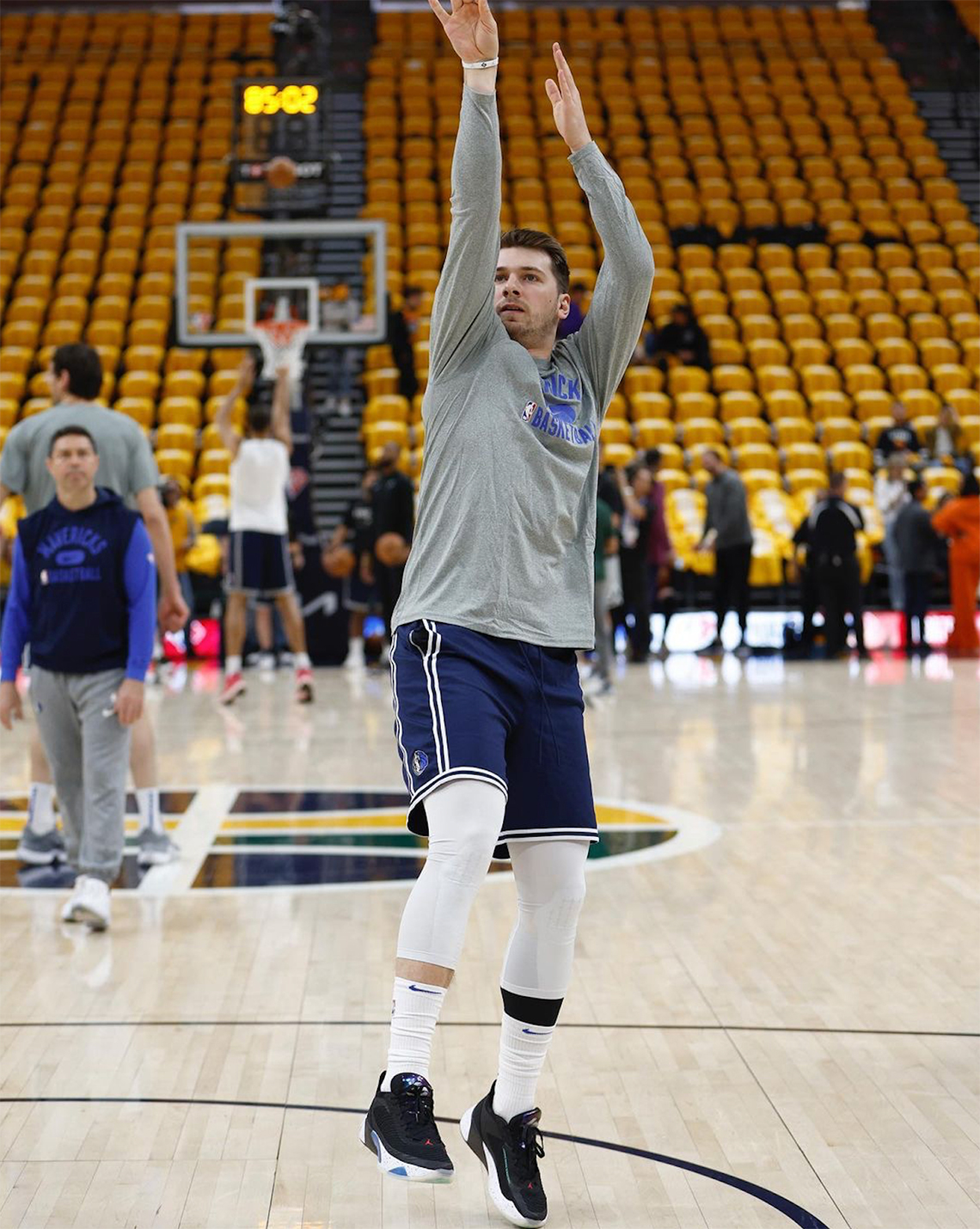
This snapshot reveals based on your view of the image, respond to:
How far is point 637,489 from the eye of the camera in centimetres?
1339

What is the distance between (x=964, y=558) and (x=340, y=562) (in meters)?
5.58

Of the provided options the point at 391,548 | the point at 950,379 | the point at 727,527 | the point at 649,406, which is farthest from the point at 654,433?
the point at 391,548

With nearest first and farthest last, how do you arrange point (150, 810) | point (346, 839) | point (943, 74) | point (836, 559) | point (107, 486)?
point (107, 486) < point (150, 810) < point (346, 839) < point (836, 559) < point (943, 74)

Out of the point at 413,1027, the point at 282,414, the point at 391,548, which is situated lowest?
the point at 391,548

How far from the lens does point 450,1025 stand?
3.59m

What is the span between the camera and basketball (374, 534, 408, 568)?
11656 millimetres

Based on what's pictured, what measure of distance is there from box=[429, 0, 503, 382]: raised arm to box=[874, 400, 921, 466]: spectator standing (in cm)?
1385

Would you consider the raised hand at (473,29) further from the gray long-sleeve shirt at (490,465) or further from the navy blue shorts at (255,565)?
the navy blue shorts at (255,565)

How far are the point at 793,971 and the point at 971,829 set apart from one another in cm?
218

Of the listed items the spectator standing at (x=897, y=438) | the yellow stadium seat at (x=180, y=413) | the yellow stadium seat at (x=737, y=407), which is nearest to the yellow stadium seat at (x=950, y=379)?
the spectator standing at (x=897, y=438)

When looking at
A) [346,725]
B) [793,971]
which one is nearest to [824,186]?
[346,725]

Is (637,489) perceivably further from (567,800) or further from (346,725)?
(567,800)

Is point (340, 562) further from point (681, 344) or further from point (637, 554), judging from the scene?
point (681, 344)

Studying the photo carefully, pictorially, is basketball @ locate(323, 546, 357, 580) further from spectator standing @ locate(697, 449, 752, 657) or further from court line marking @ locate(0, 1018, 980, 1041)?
court line marking @ locate(0, 1018, 980, 1041)
